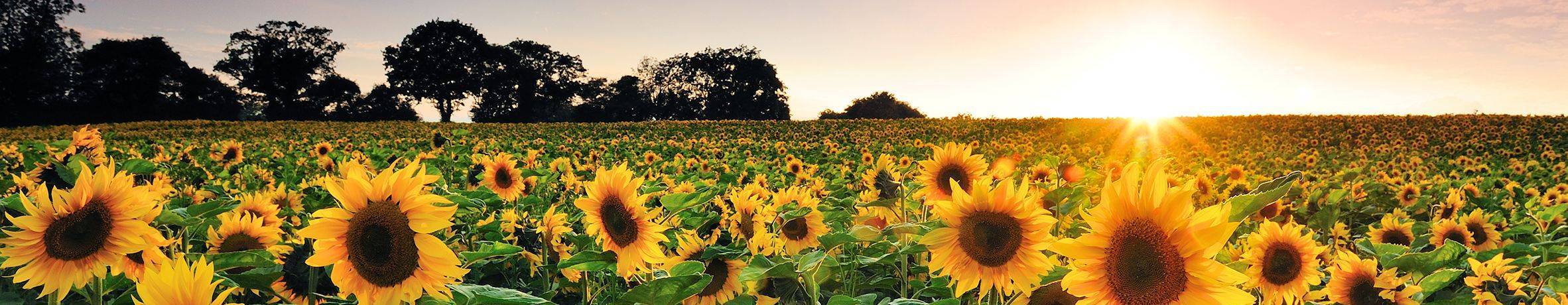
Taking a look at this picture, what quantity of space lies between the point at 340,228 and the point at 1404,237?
4648 mm

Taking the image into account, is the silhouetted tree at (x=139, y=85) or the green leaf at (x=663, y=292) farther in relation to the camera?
the silhouetted tree at (x=139, y=85)

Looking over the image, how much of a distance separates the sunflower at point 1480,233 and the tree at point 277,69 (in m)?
65.6

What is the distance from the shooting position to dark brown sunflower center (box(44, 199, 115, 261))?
1.57m

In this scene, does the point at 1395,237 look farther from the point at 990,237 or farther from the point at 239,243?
the point at 239,243

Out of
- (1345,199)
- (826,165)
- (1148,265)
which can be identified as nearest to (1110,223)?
(1148,265)

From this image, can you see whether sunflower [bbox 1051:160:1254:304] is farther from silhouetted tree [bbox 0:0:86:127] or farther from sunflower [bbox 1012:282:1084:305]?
silhouetted tree [bbox 0:0:86:127]

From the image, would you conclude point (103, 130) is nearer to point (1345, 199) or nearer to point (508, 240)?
point (508, 240)

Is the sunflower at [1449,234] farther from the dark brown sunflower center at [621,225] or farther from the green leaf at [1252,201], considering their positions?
the dark brown sunflower center at [621,225]

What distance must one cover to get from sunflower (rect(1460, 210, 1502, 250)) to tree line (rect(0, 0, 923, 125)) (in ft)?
177

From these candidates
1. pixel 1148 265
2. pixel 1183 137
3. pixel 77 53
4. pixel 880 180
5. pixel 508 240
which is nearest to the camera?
pixel 1148 265

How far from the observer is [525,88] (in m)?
59.7

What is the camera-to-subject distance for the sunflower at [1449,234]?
3.39 meters

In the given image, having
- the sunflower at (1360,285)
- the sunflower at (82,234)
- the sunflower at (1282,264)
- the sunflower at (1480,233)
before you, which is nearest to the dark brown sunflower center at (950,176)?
the sunflower at (1282,264)

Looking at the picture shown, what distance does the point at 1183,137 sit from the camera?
79.9 ft
